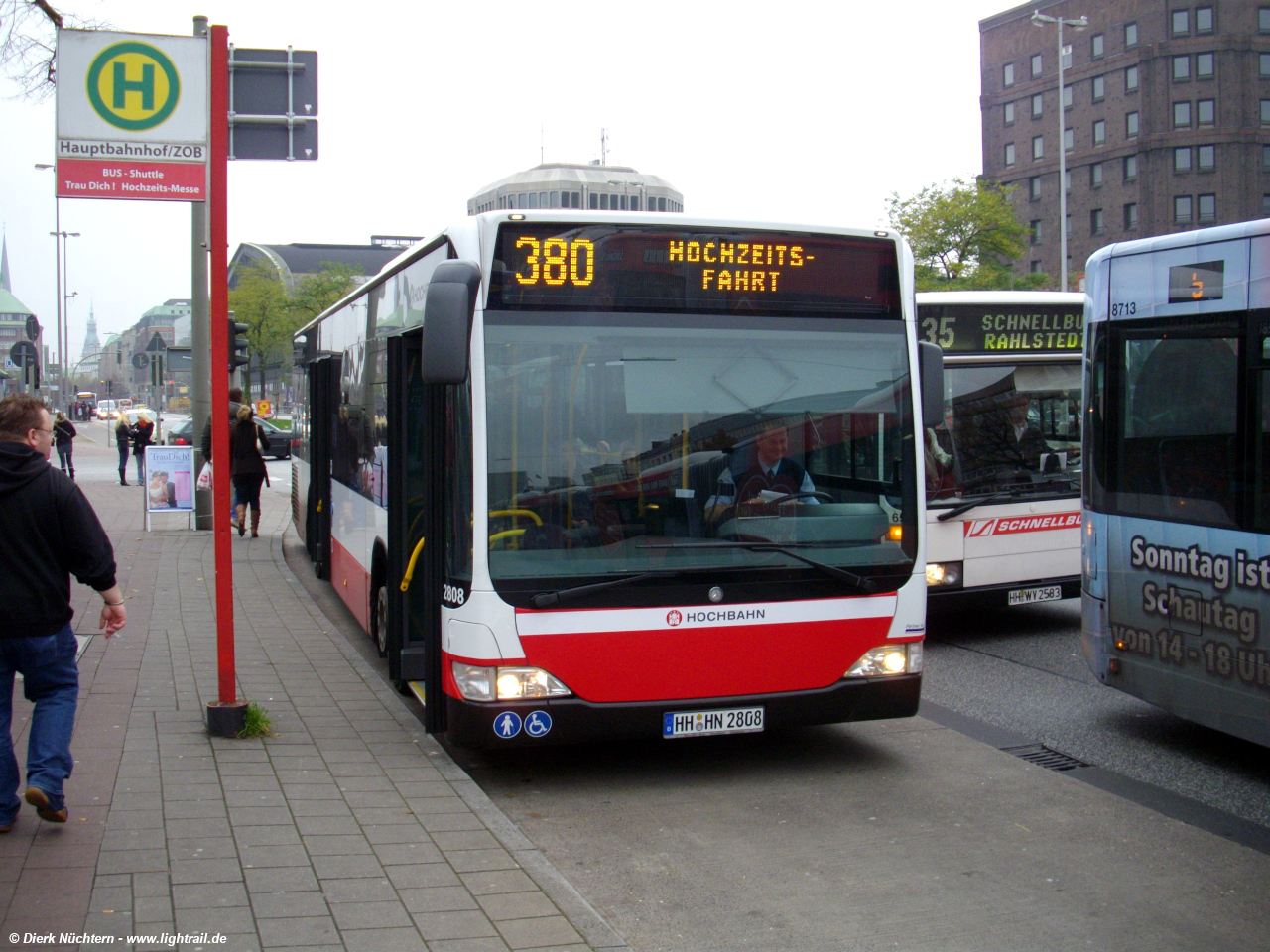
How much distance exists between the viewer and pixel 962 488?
9.72 meters

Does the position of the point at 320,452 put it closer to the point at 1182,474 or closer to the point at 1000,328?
the point at 1000,328

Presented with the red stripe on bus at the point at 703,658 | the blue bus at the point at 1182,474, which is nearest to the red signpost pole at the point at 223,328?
the red stripe on bus at the point at 703,658

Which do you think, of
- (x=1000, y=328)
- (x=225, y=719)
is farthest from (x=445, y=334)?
(x=1000, y=328)

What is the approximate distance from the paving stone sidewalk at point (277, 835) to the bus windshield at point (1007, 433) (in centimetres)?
473

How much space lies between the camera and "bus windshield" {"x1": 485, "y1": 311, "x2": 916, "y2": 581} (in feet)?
18.8

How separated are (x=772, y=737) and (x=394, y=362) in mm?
3130

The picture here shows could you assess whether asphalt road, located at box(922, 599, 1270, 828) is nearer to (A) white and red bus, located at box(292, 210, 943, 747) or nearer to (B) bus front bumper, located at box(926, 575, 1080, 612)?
(B) bus front bumper, located at box(926, 575, 1080, 612)

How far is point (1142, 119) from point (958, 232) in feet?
135

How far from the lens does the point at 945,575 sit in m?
9.65

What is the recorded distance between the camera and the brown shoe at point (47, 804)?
4.73m

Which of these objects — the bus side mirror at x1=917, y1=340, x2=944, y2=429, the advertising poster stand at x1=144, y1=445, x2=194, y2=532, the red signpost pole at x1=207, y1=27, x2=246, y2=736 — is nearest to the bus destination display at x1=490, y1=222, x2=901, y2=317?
the bus side mirror at x1=917, y1=340, x2=944, y2=429

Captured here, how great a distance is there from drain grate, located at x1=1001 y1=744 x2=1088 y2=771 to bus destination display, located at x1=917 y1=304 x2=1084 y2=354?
3.72 metres

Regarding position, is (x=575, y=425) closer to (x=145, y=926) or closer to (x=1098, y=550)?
(x=145, y=926)

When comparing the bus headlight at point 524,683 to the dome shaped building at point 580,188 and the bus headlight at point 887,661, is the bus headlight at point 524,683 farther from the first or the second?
the dome shaped building at point 580,188
